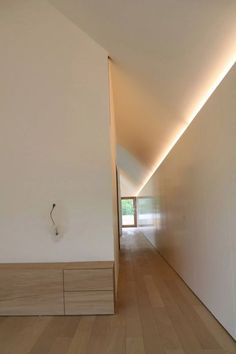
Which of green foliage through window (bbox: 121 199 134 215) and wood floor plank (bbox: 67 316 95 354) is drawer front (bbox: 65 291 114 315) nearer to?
wood floor plank (bbox: 67 316 95 354)

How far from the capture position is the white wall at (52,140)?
3322mm

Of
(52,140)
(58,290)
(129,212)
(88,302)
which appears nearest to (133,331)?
(88,302)

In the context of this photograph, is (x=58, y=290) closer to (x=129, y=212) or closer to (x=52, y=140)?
(x=52, y=140)

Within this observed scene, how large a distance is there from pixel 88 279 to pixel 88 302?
0.23 m

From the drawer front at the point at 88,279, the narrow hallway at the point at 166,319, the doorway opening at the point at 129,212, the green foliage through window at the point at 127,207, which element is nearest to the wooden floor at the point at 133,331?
the narrow hallway at the point at 166,319

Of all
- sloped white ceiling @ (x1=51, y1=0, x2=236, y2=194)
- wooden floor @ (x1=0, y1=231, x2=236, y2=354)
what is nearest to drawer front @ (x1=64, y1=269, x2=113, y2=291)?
wooden floor @ (x1=0, y1=231, x2=236, y2=354)

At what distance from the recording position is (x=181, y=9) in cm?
224

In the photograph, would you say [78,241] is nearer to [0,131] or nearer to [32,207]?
[32,207]

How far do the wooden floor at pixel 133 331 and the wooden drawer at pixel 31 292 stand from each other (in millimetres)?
96

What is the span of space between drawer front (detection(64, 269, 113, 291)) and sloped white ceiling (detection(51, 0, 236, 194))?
214 cm

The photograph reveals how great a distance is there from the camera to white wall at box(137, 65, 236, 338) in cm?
225

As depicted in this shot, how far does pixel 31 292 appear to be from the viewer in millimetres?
3010

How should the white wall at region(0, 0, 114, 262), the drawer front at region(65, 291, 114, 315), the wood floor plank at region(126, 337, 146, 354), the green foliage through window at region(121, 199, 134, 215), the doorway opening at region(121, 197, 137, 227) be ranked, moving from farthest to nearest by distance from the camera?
1. the green foliage through window at region(121, 199, 134, 215)
2. the doorway opening at region(121, 197, 137, 227)
3. the white wall at region(0, 0, 114, 262)
4. the drawer front at region(65, 291, 114, 315)
5. the wood floor plank at region(126, 337, 146, 354)

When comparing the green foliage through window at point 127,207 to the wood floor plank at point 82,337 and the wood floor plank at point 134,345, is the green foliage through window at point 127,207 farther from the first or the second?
the wood floor plank at point 134,345
